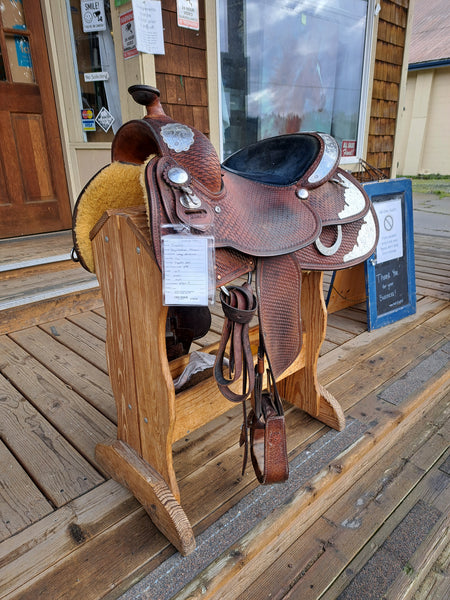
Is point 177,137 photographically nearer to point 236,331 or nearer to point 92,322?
point 236,331

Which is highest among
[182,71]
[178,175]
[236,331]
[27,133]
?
[182,71]

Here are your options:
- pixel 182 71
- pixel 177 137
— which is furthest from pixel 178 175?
pixel 182 71

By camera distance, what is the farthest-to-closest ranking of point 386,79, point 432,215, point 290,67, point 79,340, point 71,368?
point 432,215 < point 386,79 < point 290,67 < point 79,340 < point 71,368

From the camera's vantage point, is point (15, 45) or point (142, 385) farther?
point (15, 45)

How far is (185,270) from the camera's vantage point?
2.52 ft

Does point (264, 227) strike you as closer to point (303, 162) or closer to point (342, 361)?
point (303, 162)

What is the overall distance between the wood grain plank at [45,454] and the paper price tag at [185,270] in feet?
2.53

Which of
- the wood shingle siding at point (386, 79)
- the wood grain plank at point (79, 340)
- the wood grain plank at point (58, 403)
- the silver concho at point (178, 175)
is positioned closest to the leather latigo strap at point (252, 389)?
the silver concho at point (178, 175)

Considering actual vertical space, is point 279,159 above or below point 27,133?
below

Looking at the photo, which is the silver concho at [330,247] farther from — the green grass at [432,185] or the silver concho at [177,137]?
the green grass at [432,185]

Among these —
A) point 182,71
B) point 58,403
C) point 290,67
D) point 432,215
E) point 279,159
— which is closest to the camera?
point 279,159

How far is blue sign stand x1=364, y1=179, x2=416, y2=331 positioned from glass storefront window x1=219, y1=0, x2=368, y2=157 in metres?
1.48

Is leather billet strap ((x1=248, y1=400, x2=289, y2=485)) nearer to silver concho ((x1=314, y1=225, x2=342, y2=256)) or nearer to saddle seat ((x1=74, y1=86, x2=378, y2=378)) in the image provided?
saddle seat ((x1=74, y1=86, x2=378, y2=378))

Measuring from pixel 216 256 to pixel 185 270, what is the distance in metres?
0.11
